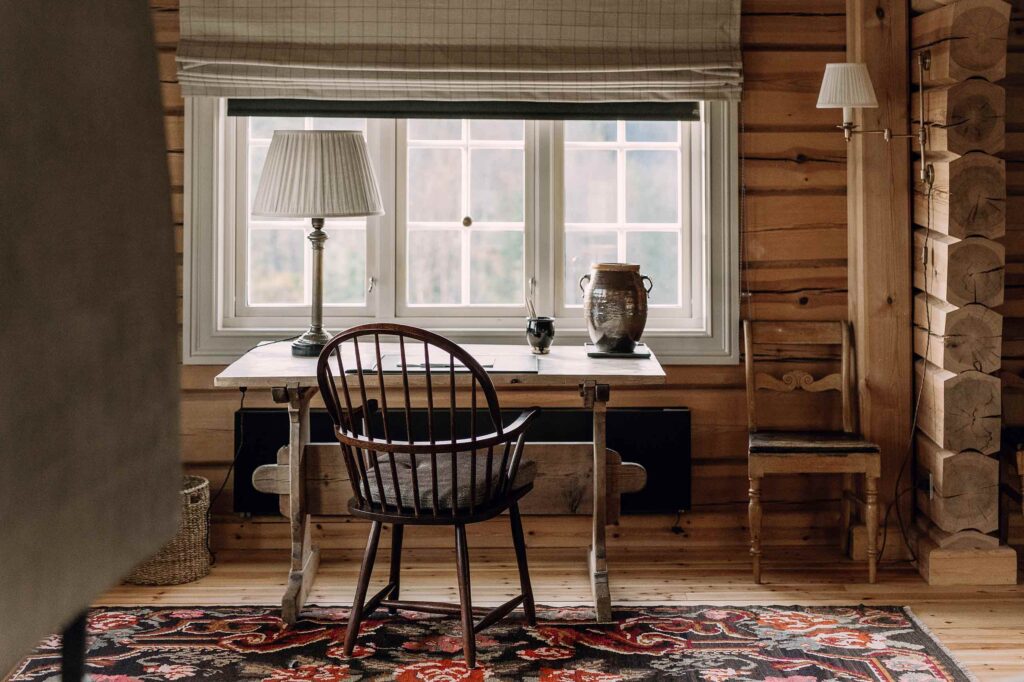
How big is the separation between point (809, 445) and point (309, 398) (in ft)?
5.49

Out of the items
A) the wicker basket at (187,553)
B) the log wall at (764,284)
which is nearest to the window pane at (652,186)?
the log wall at (764,284)

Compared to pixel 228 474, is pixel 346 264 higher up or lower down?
higher up

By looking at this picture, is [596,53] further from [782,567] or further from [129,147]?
[129,147]

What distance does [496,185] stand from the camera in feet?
13.2

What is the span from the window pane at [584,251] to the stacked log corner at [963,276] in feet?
3.70

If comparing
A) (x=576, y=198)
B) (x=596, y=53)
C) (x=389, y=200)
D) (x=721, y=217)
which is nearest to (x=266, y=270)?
(x=389, y=200)

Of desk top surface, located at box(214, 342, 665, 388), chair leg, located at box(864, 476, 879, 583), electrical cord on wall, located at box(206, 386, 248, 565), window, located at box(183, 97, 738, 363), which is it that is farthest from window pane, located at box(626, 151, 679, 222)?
electrical cord on wall, located at box(206, 386, 248, 565)

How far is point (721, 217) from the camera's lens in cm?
387

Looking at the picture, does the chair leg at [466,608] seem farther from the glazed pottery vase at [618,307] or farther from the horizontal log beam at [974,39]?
the horizontal log beam at [974,39]

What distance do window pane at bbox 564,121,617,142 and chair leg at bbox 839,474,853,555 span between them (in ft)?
5.19

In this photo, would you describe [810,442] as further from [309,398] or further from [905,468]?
[309,398]

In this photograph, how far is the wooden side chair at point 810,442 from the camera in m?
3.51

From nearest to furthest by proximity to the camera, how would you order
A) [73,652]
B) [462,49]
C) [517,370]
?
[73,652] → [517,370] → [462,49]

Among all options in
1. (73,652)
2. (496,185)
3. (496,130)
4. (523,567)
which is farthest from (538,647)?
(73,652)
